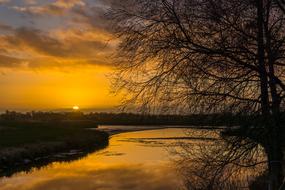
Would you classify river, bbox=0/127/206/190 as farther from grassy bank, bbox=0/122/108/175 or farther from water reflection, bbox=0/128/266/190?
grassy bank, bbox=0/122/108/175

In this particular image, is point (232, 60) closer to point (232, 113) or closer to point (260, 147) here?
point (232, 113)

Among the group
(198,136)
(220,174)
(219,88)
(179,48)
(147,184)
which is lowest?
(147,184)

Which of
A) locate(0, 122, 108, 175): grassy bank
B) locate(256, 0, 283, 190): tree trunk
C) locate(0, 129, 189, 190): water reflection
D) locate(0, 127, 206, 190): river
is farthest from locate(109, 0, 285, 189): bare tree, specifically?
locate(0, 122, 108, 175): grassy bank

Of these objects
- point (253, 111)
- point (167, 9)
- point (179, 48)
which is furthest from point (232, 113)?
point (167, 9)

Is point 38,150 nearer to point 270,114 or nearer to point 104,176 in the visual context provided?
point 104,176

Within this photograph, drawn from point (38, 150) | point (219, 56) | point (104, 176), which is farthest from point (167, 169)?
point (219, 56)

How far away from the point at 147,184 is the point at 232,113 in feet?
57.9

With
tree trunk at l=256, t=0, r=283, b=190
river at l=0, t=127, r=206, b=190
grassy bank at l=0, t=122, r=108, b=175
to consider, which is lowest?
river at l=0, t=127, r=206, b=190

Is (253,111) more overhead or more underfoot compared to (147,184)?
more overhead

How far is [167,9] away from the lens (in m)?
→ 8.58

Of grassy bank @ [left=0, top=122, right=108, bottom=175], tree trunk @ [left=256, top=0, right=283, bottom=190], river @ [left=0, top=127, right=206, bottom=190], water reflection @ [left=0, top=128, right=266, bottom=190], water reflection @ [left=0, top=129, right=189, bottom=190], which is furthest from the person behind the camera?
grassy bank @ [left=0, top=122, right=108, bottom=175]

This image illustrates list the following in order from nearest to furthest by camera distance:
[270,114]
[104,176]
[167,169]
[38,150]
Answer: [270,114], [104,176], [167,169], [38,150]

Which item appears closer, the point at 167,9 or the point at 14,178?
the point at 167,9

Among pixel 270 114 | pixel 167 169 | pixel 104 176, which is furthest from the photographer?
pixel 167 169
